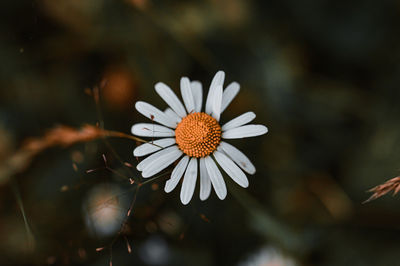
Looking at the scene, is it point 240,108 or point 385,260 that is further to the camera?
point 240,108

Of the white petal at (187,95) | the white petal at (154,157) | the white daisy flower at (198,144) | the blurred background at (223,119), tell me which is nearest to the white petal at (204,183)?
the white daisy flower at (198,144)

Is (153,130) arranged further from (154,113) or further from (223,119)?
(223,119)

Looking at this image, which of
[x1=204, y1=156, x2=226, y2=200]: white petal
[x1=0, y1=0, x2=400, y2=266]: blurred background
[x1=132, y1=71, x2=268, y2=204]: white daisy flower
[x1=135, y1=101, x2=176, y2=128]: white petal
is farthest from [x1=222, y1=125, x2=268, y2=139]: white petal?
[x1=0, y1=0, x2=400, y2=266]: blurred background

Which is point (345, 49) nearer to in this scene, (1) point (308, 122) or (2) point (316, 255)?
(1) point (308, 122)

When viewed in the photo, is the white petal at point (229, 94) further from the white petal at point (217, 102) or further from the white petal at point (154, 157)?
the white petal at point (154, 157)

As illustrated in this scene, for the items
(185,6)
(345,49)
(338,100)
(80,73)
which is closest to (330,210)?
(338,100)

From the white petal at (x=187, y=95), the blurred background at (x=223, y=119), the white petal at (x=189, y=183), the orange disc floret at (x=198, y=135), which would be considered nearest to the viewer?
the white petal at (x=189, y=183)
